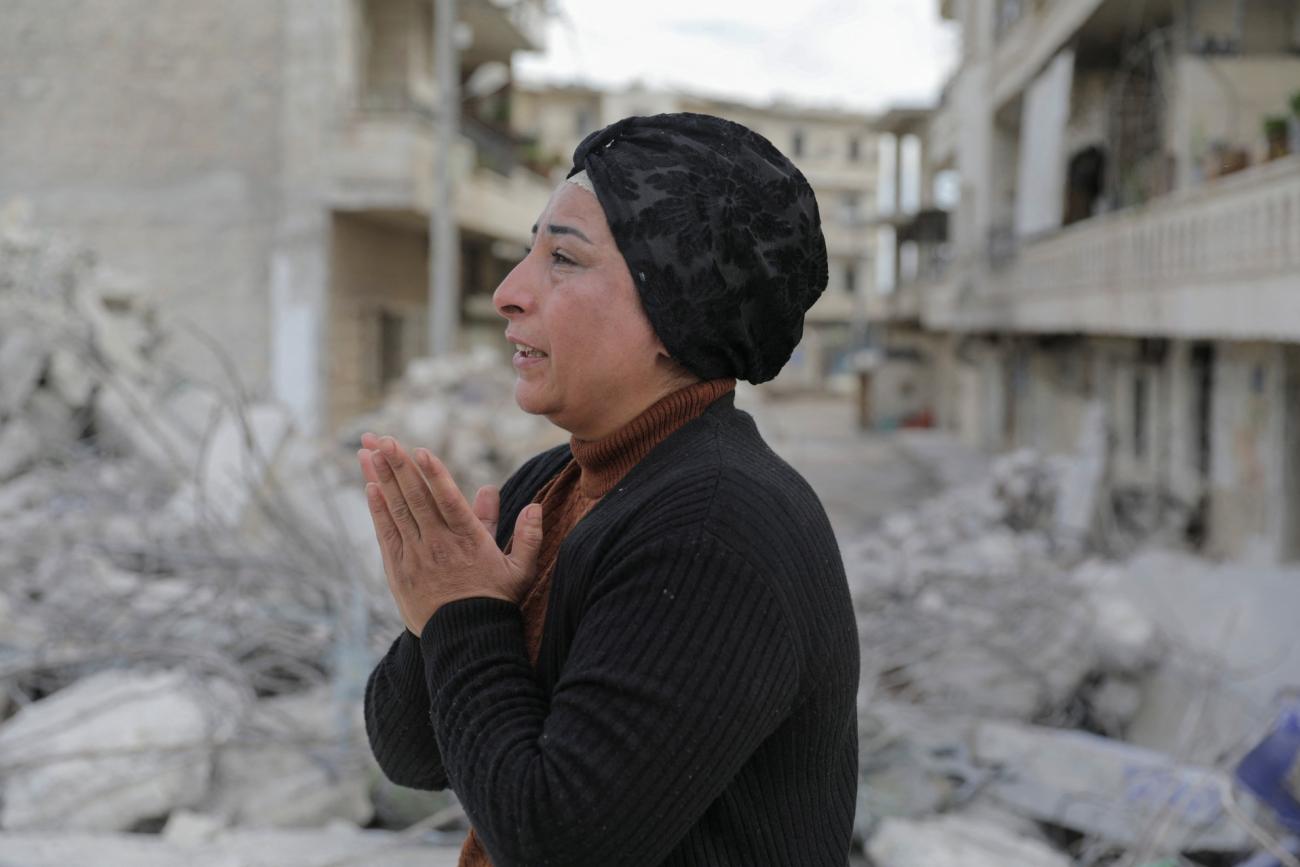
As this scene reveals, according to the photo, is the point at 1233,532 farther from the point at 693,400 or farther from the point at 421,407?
the point at 693,400

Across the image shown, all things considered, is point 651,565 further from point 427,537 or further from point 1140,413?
point 1140,413

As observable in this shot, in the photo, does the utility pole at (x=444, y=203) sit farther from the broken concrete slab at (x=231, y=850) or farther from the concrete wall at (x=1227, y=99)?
the broken concrete slab at (x=231, y=850)

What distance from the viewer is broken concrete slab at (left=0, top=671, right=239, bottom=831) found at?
3.63 m

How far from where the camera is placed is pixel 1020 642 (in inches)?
235

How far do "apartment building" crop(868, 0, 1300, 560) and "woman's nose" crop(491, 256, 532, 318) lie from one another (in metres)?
7.52

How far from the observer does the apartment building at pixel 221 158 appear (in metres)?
16.2

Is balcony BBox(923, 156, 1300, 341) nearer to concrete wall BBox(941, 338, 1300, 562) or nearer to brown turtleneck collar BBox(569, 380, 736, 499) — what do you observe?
concrete wall BBox(941, 338, 1300, 562)

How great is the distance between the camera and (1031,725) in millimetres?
5441

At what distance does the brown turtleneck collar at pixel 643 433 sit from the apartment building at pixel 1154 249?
24.4 feet

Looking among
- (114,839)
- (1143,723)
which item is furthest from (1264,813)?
(114,839)

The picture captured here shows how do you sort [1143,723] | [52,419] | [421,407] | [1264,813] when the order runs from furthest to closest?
[421,407] → [52,419] → [1143,723] → [1264,813]

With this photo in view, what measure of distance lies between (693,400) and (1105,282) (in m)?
12.0

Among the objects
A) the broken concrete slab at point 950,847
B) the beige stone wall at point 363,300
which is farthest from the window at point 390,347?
the broken concrete slab at point 950,847

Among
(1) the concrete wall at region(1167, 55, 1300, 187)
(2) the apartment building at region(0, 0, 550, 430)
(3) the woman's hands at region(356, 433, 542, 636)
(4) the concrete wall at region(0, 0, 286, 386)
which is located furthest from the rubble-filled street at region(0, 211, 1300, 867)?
(4) the concrete wall at region(0, 0, 286, 386)
